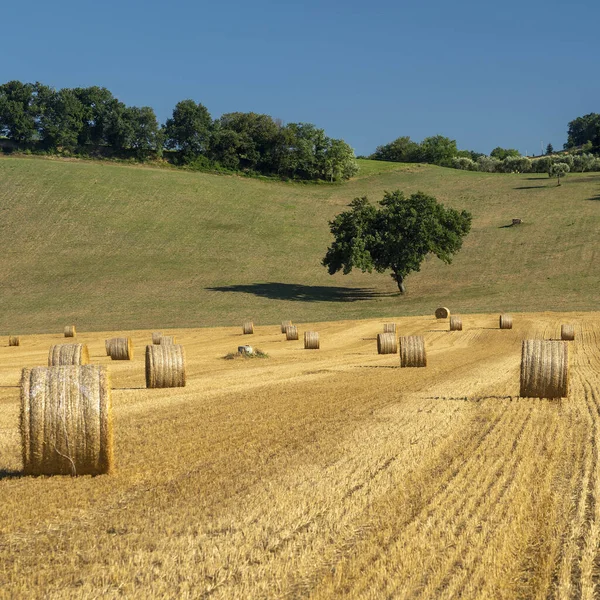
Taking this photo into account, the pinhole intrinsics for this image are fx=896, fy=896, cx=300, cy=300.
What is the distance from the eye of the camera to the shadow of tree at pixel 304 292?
6462 cm

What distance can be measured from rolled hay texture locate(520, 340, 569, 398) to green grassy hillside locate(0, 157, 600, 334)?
121ft

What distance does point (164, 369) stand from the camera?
19781mm

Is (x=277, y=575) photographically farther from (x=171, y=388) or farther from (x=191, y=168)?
(x=191, y=168)

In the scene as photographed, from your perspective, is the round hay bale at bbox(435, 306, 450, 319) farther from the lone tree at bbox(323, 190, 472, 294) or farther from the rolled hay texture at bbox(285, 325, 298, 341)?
the lone tree at bbox(323, 190, 472, 294)

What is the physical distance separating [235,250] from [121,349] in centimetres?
4945

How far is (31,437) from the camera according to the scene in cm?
962

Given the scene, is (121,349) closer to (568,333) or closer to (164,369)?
(164,369)

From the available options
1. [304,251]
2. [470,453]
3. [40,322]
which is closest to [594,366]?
[470,453]

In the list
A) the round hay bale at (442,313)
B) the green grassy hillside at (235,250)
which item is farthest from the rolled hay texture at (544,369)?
the green grassy hillside at (235,250)

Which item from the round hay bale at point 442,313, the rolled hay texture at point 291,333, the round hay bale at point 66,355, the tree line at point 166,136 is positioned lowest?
the rolled hay texture at point 291,333

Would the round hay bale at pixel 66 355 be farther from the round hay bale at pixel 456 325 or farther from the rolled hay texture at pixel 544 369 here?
the round hay bale at pixel 456 325

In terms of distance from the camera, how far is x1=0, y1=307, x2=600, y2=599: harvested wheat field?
22.2 ft

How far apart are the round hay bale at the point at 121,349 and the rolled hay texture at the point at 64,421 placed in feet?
70.3

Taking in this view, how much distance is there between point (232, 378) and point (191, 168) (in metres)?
94.8
